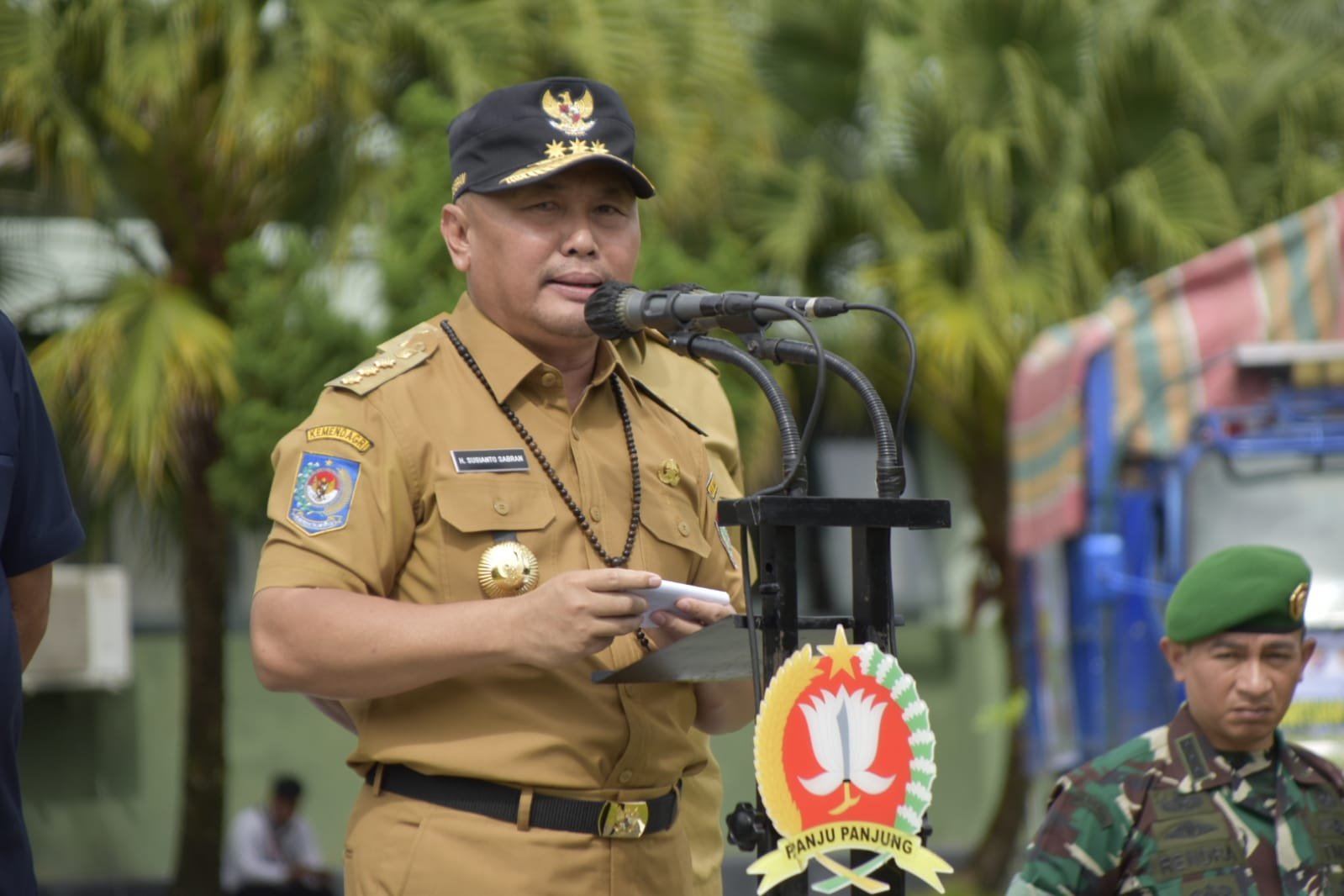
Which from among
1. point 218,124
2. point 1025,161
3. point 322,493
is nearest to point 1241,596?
point 322,493

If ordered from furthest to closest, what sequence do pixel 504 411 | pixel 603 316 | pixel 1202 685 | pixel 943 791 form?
pixel 943 791 → pixel 1202 685 → pixel 504 411 → pixel 603 316

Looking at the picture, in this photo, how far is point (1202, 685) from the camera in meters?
3.52

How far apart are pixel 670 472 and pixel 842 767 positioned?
0.73 metres

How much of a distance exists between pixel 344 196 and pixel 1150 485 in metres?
4.68

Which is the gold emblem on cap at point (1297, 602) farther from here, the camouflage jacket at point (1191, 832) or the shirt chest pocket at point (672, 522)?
the shirt chest pocket at point (672, 522)

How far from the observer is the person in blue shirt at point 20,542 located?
279cm

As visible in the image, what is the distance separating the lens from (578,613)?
2410 millimetres

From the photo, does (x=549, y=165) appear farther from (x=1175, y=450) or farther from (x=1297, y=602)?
(x=1175, y=450)

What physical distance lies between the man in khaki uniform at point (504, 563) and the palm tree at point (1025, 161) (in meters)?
9.26

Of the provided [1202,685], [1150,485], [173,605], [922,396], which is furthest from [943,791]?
[1202,685]

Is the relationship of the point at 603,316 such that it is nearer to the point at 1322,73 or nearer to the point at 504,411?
the point at 504,411

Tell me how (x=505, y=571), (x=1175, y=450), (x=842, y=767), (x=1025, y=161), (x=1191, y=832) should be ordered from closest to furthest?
(x=842, y=767), (x=505, y=571), (x=1191, y=832), (x=1175, y=450), (x=1025, y=161)

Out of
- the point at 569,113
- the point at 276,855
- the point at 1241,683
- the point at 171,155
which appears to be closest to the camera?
the point at 569,113

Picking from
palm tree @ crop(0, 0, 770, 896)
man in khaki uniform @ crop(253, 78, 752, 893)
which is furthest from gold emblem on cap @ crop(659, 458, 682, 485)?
palm tree @ crop(0, 0, 770, 896)
